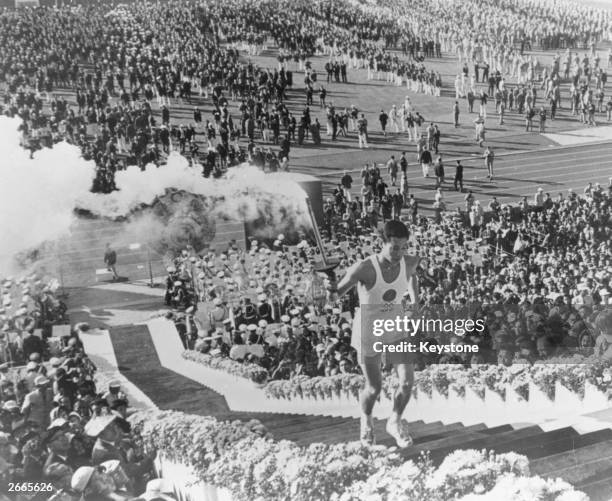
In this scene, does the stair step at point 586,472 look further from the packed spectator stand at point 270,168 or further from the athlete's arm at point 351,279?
the packed spectator stand at point 270,168

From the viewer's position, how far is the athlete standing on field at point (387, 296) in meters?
6.52

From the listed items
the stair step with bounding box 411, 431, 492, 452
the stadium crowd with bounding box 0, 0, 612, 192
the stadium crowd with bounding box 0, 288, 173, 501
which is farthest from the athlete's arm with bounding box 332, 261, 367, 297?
the stadium crowd with bounding box 0, 0, 612, 192

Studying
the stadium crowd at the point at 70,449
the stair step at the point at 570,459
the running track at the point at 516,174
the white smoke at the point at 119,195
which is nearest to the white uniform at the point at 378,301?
the stair step at the point at 570,459

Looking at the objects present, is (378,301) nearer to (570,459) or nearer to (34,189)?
(570,459)

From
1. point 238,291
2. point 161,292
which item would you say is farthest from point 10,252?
point 238,291

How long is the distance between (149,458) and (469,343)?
14.2 ft

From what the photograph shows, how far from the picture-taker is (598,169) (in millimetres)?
25719

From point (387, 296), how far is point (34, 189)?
12.4m

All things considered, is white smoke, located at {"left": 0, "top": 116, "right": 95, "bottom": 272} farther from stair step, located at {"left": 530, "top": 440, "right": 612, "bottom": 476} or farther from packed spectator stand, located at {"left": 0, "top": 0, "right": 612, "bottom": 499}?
stair step, located at {"left": 530, "top": 440, "right": 612, "bottom": 476}

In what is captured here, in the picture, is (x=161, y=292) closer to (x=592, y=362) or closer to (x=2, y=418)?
(x=2, y=418)

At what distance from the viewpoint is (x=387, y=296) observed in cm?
668

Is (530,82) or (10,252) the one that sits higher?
(530,82)

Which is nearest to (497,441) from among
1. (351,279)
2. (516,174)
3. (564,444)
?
(564,444)

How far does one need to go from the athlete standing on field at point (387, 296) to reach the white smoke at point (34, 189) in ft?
34.8
